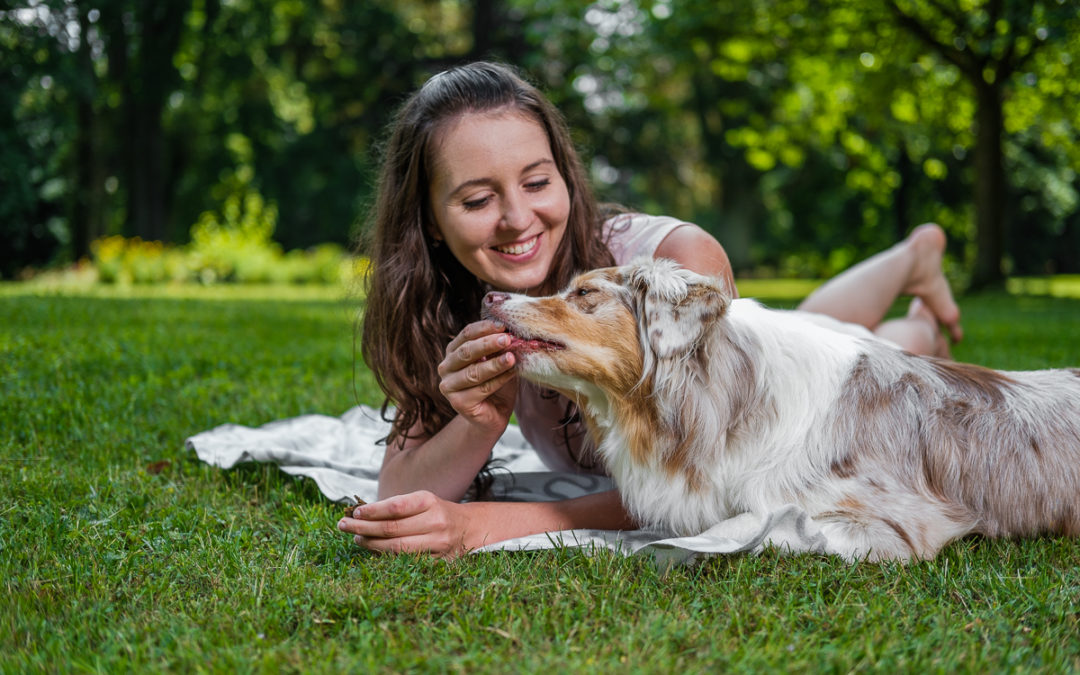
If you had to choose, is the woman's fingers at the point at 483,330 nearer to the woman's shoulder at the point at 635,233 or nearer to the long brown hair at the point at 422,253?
the long brown hair at the point at 422,253

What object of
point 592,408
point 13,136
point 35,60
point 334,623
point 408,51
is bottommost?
point 334,623

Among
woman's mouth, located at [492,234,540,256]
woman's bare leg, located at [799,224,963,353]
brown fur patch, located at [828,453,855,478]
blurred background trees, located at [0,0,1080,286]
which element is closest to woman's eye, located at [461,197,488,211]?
woman's mouth, located at [492,234,540,256]

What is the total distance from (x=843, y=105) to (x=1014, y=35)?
6930mm

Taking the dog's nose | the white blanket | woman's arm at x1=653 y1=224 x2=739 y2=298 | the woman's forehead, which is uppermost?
the woman's forehead

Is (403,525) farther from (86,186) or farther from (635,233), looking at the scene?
(86,186)

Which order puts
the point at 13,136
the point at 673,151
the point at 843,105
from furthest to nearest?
the point at 673,151
the point at 843,105
the point at 13,136

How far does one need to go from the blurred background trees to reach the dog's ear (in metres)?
8.17

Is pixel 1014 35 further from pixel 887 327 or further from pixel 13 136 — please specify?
pixel 13 136

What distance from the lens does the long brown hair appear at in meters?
3.71

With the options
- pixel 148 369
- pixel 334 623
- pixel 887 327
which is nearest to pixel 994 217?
pixel 887 327

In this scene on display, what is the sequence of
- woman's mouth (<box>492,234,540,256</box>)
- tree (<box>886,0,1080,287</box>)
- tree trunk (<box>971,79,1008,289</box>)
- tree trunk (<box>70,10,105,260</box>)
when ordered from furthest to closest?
tree trunk (<box>70,10,105,260</box>) → tree trunk (<box>971,79,1008,289</box>) → tree (<box>886,0,1080,287</box>) → woman's mouth (<box>492,234,540,256</box>)

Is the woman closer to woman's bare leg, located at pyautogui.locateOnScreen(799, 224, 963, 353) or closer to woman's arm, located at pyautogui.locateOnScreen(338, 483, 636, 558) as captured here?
woman's arm, located at pyautogui.locateOnScreen(338, 483, 636, 558)

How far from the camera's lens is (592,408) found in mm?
3205

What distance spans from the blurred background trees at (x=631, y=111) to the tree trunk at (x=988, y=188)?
0.17 feet
